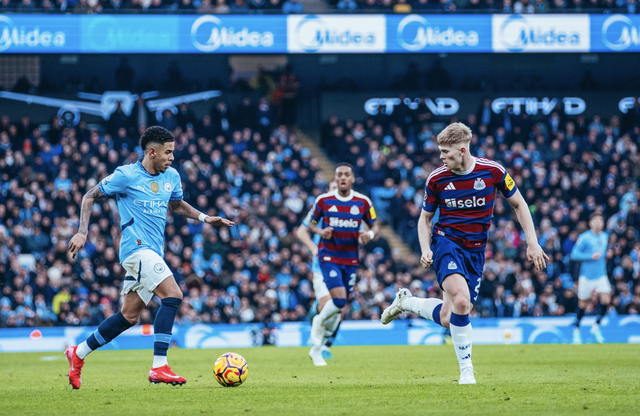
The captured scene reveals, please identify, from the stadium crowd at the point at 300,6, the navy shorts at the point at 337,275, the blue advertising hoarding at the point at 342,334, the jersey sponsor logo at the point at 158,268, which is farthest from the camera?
the stadium crowd at the point at 300,6

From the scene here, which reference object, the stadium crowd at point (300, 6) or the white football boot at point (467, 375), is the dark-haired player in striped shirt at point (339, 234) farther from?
the stadium crowd at point (300, 6)

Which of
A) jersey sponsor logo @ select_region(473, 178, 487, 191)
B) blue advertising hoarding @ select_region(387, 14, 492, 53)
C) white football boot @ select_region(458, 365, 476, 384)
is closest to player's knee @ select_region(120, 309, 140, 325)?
white football boot @ select_region(458, 365, 476, 384)

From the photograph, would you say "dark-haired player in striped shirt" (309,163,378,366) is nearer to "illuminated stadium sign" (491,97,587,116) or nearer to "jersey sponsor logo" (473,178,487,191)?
"jersey sponsor logo" (473,178,487,191)

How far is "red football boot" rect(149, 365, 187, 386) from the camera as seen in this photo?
27.0 ft

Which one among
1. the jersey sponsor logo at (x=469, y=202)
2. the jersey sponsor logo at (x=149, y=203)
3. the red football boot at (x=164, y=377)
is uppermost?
the jersey sponsor logo at (x=149, y=203)

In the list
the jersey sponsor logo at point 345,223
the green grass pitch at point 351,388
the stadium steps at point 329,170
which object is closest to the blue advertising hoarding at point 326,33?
the stadium steps at point 329,170

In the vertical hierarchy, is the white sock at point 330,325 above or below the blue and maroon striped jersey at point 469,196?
below

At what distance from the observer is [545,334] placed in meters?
19.0

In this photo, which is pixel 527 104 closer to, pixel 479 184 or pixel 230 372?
pixel 479 184

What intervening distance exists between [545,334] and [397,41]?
11.6 metres

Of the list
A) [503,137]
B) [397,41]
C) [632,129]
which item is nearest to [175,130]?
[397,41]

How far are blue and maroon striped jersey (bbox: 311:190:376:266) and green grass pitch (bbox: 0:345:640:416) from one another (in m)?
1.53

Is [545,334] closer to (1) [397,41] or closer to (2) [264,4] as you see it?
(1) [397,41]

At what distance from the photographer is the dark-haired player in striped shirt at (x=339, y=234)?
1216 cm
